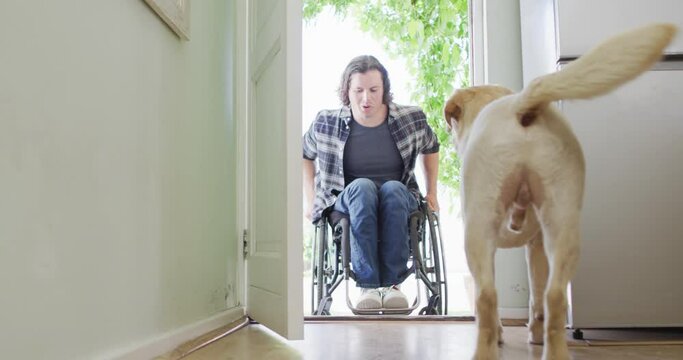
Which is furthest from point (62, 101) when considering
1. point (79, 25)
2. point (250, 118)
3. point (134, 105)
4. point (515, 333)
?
point (515, 333)

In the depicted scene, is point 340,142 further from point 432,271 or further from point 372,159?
point 432,271

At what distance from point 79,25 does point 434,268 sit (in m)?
2.29

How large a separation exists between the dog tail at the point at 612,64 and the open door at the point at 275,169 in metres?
0.77

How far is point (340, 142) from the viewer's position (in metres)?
3.36

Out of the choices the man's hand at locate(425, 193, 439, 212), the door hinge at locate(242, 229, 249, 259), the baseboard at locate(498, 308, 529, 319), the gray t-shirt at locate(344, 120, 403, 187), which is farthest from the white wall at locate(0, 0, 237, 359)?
the man's hand at locate(425, 193, 439, 212)

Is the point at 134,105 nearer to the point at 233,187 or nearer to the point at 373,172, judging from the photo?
the point at 233,187

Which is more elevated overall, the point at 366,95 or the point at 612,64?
the point at 366,95

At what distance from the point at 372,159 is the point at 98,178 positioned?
7.19 ft

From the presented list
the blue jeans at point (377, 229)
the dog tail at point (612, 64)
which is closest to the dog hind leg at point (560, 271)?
the dog tail at point (612, 64)

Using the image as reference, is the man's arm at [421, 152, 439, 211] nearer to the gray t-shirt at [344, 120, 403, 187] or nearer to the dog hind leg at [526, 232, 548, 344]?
the gray t-shirt at [344, 120, 403, 187]

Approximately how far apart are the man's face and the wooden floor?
1351 millimetres

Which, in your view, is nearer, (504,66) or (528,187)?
(528,187)

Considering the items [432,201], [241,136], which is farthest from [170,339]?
[432,201]

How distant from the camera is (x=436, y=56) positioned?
4504mm
